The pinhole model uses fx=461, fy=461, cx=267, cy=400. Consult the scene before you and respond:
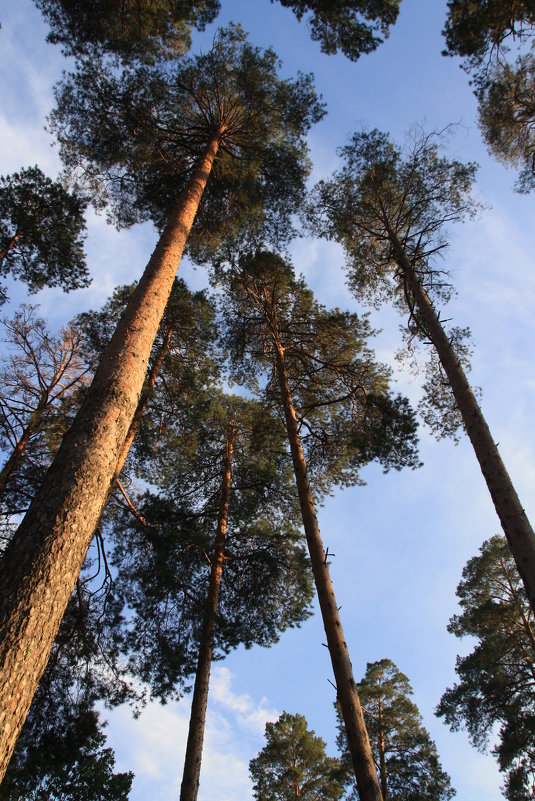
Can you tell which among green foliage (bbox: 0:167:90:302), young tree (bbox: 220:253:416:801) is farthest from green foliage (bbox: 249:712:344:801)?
green foliage (bbox: 0:167:90:302)

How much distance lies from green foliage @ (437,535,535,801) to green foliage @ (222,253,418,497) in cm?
666

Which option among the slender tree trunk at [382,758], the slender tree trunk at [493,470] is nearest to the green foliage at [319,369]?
the slender tree trunk at [493,470]

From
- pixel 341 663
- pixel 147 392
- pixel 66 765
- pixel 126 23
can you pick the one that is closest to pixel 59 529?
pixel 341 663

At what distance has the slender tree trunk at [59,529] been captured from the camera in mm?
2656

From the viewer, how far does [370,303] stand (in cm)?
1325

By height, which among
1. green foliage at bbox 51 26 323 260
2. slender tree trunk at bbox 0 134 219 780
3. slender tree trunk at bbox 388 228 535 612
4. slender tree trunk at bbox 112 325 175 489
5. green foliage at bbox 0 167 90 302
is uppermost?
green foliage at bbox 51 26 323 260

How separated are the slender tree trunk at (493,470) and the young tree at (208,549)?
10.7ft

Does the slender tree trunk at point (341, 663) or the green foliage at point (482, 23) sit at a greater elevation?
the green foliage at point (482, 23)

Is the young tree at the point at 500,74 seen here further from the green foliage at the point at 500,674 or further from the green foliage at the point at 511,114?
the green foliage at the point at 500,674

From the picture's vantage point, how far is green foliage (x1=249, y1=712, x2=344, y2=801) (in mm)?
16031

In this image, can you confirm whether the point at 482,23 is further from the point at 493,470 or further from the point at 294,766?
the point at 294,766

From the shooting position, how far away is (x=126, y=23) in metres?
9.97

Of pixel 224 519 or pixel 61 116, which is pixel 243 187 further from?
pixel 224 519

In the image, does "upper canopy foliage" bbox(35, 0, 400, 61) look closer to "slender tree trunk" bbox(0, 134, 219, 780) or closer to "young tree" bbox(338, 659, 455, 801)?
"slender tree trunk" bbox(0, 134, 219, 780)
